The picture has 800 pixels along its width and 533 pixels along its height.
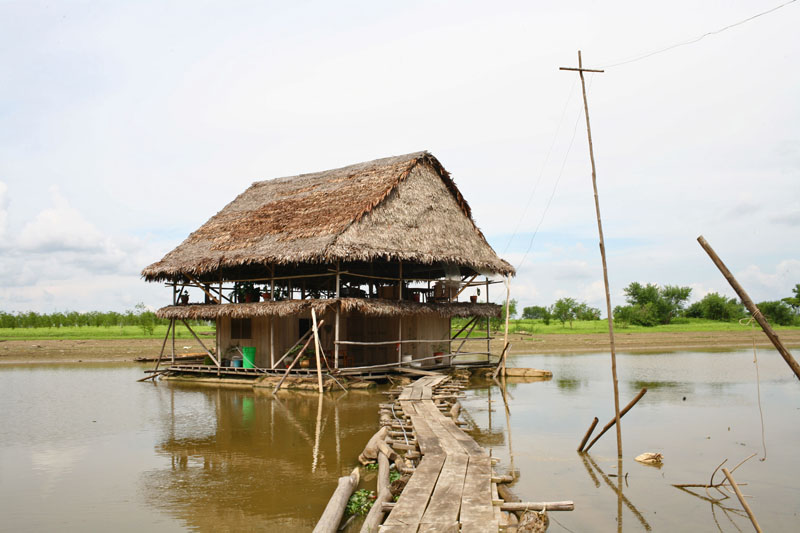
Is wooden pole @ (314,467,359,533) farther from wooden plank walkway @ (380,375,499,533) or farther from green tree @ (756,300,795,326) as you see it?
green tree @ (756,300,795,326)

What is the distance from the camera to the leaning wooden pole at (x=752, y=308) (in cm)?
→ 524

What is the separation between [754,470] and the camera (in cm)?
764

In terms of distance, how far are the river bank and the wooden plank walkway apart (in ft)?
68.2

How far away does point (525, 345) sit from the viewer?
32.6 m

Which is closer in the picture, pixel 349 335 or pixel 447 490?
pixel 447 490

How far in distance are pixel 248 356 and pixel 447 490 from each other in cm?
1304

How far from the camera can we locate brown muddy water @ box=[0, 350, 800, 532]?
19.4 feet

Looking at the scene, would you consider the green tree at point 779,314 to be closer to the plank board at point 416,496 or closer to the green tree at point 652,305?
→ the green tree at point 652,305

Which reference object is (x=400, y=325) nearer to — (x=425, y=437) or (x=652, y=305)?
(x=425, y=437)

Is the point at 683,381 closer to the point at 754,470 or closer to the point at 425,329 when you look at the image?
the point at 425,329

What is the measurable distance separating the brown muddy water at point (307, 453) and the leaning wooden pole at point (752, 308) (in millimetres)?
1687

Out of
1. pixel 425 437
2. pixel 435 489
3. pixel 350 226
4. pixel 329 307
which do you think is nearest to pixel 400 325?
pixel 329 307

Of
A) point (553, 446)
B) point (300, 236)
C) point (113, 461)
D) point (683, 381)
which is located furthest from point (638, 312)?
point (113, 461)

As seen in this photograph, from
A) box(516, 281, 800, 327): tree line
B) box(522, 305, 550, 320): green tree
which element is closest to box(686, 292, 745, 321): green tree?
box(516, 281, 800, 327): tree line
